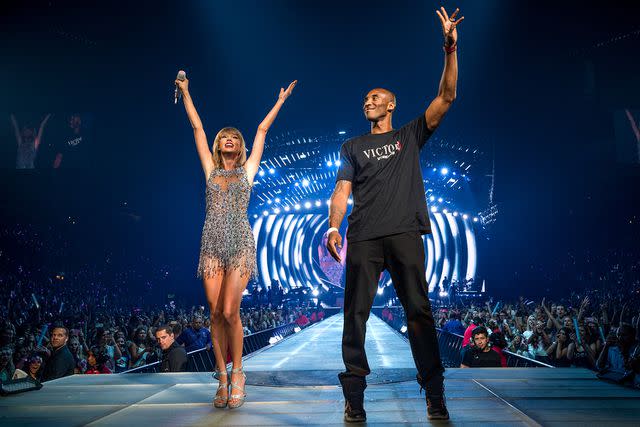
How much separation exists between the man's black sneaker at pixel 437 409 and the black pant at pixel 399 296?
0.10m

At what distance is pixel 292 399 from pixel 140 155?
61.8 feet

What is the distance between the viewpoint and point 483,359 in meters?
6.03

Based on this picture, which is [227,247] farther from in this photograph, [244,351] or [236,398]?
[244,351]

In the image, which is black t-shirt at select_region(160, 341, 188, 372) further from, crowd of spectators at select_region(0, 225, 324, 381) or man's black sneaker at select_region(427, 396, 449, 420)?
man's black sneaker at select_region(427, 396, 449, 420)

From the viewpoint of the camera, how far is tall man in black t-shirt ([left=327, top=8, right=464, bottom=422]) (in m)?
2.63

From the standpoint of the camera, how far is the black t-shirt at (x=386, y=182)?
9.10ft

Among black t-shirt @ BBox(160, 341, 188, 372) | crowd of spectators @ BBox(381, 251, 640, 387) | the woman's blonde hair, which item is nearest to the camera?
the woman's blonde hair

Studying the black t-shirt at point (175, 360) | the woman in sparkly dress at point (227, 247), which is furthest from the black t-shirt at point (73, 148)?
the woman in sparkly dress at point (227, 247)

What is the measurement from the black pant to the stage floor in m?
0.30

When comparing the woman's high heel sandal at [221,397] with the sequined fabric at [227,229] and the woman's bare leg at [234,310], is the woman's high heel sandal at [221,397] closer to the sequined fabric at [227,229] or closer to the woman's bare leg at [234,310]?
the woman's bare leg at [234,310]

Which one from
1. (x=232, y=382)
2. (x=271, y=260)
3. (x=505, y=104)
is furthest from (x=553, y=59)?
(x=271, y=260)

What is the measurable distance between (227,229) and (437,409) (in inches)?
69.1

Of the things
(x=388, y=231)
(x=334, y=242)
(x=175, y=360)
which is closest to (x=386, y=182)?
(x=388, y=231)

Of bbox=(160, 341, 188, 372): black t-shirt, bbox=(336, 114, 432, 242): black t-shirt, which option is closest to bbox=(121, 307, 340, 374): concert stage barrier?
bbox=(160, 341, 188, 372): black t-shirt
